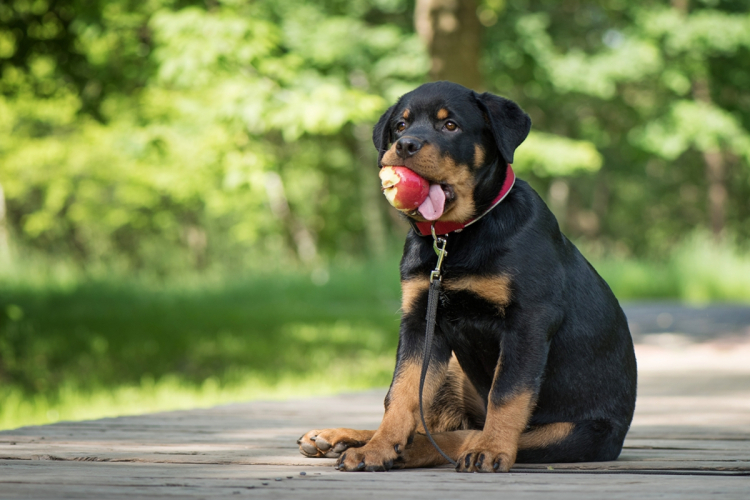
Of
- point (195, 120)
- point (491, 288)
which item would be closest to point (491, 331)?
point (491, 288)

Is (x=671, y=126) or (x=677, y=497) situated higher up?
(x=671, y=126)

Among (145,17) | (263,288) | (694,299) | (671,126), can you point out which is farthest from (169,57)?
(671,126)

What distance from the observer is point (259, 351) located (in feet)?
31.5

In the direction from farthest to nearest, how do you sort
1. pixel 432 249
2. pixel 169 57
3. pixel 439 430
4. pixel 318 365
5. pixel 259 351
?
pixel 259 351, pixel 318 365, pixel 169 57, pixel 439 430, pixel 432 249

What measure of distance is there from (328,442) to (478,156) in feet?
3.88

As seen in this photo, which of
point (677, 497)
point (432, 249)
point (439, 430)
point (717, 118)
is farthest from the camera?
point (717, 118)

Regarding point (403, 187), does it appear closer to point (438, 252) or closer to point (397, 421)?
point (438, 252)

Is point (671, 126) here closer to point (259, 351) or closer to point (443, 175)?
point (259, 351)

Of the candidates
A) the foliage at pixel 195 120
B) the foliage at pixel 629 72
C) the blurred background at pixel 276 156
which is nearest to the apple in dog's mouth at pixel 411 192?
the blurred background at pixel 276 156

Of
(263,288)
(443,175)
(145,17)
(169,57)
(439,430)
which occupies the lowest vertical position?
(263,288)

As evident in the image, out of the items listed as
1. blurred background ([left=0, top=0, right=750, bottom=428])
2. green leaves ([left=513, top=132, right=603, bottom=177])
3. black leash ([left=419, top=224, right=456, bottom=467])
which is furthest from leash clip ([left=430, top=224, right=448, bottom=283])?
green leaves ([left=513, top=132, right=603, bottom=177])

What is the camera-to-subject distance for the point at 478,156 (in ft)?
9.58

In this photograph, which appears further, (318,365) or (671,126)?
(671,126)

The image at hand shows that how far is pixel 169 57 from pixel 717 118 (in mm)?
14243
